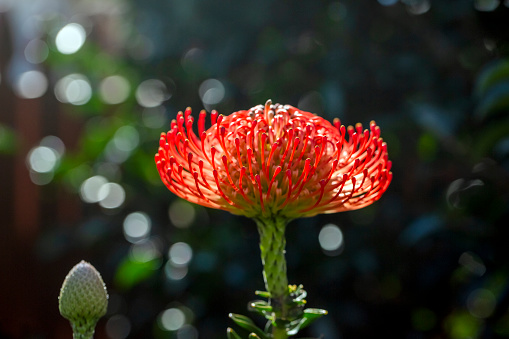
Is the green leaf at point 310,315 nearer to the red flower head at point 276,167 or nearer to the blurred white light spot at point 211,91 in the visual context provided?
the red flower head at point 276,167

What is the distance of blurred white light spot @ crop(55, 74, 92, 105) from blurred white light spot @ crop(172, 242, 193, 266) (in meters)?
0.97

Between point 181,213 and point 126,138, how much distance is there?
43cm

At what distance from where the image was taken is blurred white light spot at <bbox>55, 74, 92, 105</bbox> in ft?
10.1

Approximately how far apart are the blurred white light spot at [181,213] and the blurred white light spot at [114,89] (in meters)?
0.62

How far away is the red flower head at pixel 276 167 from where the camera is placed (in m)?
0.92

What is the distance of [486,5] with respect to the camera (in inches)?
77.5

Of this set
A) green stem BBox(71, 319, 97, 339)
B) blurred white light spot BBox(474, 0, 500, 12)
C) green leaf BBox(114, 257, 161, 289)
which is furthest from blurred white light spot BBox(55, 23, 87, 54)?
green stem BBox(71, 319, 97, 339)

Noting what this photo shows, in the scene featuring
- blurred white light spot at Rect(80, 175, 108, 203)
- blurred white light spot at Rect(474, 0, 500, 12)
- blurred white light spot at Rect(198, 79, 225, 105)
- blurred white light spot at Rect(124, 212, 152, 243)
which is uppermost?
blurred white light spot at Rect(474, 0, 500, 12)

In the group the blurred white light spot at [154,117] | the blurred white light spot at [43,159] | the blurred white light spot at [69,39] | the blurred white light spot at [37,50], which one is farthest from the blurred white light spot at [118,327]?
the blurred white light spot at [37,50]

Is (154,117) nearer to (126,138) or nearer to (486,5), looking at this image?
(126,138)

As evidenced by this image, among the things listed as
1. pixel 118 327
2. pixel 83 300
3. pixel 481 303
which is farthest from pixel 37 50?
pixel 83 300

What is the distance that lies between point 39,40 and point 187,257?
1796mm

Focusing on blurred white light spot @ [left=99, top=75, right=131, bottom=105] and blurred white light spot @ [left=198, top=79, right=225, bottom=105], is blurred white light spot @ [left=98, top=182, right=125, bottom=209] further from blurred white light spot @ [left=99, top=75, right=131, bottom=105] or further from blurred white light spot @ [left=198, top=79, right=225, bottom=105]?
blurred white light spot @ [left=198, top=79, right=225, bottom=105]

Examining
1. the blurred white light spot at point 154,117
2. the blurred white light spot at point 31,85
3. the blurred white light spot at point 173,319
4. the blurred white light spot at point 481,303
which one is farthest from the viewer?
the blurred white light spot at point 31,85
